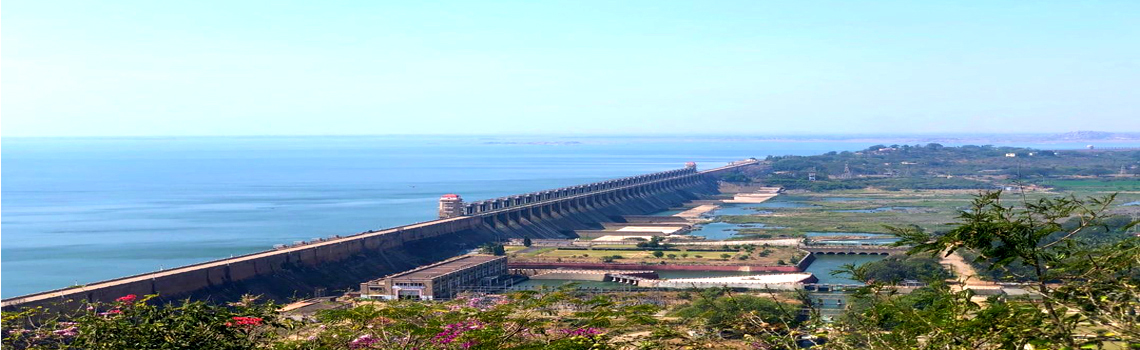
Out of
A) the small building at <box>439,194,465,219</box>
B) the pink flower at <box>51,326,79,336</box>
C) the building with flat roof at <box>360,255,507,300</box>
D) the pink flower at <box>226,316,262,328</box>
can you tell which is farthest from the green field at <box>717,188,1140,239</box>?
the pink flower at <box>51,326,79,336</box>

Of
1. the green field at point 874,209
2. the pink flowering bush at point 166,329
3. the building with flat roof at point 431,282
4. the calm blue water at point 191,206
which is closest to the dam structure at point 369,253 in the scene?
the building with flat roof at point 431,282

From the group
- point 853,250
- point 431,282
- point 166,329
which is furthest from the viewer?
point 853,250

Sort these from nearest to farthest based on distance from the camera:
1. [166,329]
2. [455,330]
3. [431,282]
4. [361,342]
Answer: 1. [166,329]
2. [455,330]
3. [361,342]
4. [431,282]

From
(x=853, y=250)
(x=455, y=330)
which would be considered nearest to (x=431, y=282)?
(x=853, y=250)

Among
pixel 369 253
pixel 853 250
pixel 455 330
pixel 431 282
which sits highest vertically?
pixel 455 330

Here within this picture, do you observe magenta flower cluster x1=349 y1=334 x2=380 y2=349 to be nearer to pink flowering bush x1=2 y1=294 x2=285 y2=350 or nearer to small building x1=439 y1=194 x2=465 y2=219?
pink flowering bush x1=2 y1=294 x2=285 y2=350

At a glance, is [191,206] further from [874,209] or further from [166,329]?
[166,329]

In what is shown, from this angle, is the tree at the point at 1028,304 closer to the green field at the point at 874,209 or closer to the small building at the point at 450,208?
the green field at the point at 874,209
